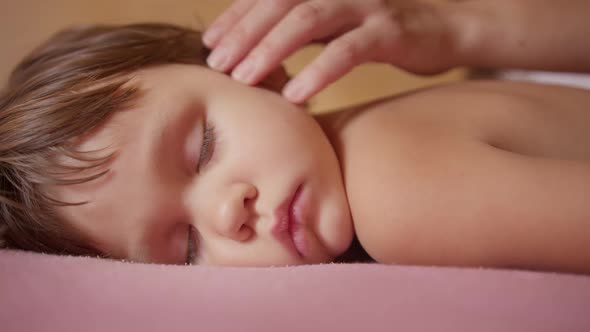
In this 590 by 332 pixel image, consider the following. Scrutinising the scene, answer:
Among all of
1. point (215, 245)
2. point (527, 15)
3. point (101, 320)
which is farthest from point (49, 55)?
point (527, 15)

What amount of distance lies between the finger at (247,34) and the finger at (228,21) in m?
0.03

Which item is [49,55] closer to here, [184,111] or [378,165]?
[184,111]

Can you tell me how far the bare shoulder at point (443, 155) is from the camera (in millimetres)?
520

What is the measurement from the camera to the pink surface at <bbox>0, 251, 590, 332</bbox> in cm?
37

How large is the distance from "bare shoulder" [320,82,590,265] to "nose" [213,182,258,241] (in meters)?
0.12

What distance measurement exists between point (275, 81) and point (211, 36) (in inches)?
4.7

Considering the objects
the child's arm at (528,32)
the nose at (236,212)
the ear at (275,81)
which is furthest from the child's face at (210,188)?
the child's arm at (528,32)

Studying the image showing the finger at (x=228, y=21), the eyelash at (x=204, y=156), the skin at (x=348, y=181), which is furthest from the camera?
the finger at (x=228, y=21)

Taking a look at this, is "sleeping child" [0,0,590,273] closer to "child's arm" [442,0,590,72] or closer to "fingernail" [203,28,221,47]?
"fingernail" [203,28,221,47]

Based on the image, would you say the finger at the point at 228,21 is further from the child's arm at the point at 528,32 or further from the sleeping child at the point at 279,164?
the child's arm at the point at 528,32

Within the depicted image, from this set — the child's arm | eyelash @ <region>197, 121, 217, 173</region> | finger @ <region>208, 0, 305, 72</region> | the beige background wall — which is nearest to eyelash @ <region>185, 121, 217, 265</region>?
eyelash @ <region>197, 121, 217, 173</region>

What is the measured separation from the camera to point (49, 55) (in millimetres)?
769

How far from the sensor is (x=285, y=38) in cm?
65

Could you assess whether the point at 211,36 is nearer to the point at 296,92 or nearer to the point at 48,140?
the point at 296,92
